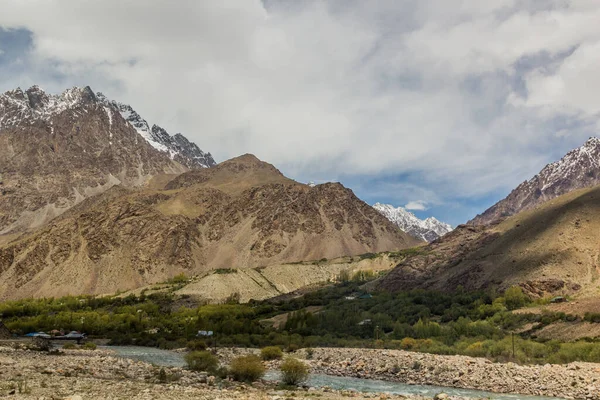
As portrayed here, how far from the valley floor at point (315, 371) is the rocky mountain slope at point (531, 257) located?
4085 cm

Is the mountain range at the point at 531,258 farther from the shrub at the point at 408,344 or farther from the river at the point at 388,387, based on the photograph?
the river at the point at 388,387

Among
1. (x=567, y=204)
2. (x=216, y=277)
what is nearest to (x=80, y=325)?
Answer: (x=216, y=277)

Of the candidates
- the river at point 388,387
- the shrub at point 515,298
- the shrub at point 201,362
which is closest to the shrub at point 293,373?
the river at point 388,387

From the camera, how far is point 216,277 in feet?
535

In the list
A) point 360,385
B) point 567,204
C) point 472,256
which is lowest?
point 360,385

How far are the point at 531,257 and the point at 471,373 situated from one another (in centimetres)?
5567

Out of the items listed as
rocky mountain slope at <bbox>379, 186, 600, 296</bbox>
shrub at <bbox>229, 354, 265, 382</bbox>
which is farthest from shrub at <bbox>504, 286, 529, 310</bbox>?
shrub at <bbox>229, 354, 265, 382</bbox>

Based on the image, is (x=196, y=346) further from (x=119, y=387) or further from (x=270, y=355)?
(x=119, y=387)

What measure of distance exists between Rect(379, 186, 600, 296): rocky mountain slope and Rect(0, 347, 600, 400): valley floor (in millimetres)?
40851

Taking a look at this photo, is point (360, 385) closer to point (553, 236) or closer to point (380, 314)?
point (380, 314)

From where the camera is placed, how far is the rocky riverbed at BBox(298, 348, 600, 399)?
124ft

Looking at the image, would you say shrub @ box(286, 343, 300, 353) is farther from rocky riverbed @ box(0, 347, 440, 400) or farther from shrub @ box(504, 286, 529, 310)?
shrub @ box(504, 286, 529, 310)

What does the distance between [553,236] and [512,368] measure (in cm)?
5840

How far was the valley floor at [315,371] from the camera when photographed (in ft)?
83.7
